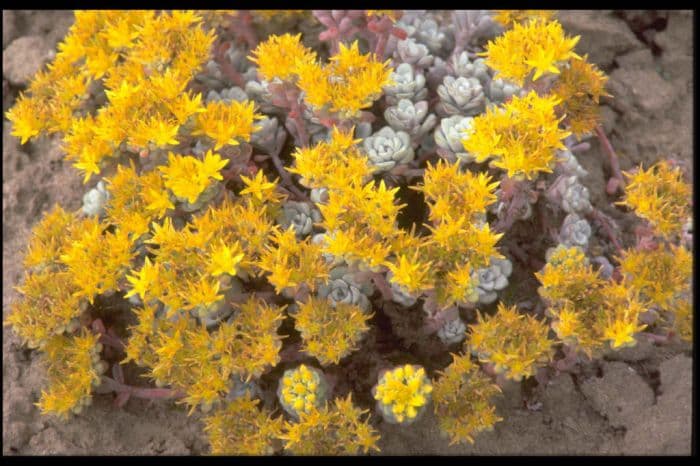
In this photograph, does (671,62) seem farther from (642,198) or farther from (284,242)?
(284,242)

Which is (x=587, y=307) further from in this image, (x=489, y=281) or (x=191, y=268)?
(x=191, y=268)

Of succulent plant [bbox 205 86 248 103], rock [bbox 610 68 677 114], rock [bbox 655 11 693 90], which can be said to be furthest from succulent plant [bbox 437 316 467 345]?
rock [bbox 655 11 693 90]

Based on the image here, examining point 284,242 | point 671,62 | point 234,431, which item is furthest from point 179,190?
point 671,62

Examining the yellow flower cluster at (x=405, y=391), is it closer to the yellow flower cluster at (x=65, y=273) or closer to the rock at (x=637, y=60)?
the yellow flower cluster at (x=65, y=273)

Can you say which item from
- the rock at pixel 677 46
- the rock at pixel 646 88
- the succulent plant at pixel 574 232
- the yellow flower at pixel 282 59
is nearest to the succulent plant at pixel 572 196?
the succulent plant at pixel 574 232

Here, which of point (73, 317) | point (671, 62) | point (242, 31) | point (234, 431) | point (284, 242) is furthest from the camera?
point (671, 62)

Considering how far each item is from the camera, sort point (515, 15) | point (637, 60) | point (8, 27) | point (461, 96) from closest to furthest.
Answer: point (461, 96) < point (515, 15) < point (637, 60) < point (8, 27)

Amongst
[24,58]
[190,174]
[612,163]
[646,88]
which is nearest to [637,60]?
[646,88]
